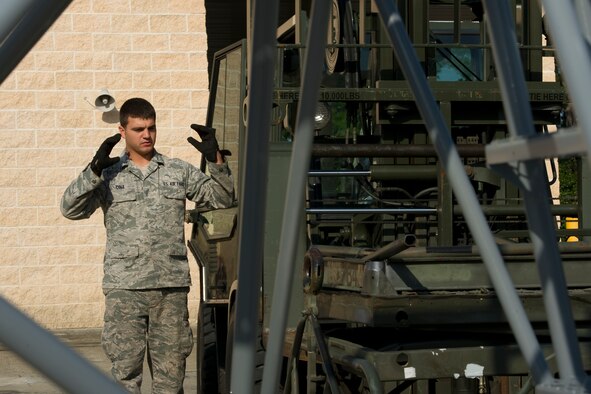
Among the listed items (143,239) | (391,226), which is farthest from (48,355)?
(391,226)

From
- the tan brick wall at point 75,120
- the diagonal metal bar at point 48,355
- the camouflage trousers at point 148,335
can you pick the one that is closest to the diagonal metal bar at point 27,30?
the diagonal metal bar at point 48,355

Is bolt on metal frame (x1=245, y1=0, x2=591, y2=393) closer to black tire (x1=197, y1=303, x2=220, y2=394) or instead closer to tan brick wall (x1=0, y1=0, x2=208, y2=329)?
black tire (x1=197, y1=303, x2=220, y2=394)

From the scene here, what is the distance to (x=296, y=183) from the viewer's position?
2969 millimetres

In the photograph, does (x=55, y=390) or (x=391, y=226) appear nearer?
(x=391, y=226)

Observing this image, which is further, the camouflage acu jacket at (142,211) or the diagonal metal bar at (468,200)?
the camouflage acu jacket at (142,211)

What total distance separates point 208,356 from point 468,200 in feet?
18.1

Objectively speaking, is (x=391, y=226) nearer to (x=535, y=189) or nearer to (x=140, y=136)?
(x=140, y=136)

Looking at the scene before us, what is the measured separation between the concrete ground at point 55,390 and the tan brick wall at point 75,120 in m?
0.59

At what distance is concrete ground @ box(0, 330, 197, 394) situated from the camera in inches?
421

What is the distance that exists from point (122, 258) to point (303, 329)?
129 centimetres

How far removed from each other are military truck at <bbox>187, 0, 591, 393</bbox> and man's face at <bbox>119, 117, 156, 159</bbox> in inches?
18.8

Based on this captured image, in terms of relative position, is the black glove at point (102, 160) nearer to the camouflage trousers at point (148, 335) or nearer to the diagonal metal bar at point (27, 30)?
the camouflage trousers at point (148, 335)

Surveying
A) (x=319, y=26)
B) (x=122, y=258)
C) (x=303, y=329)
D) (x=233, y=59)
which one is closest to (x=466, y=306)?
(x=303, y=329)

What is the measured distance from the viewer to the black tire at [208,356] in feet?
27.3
